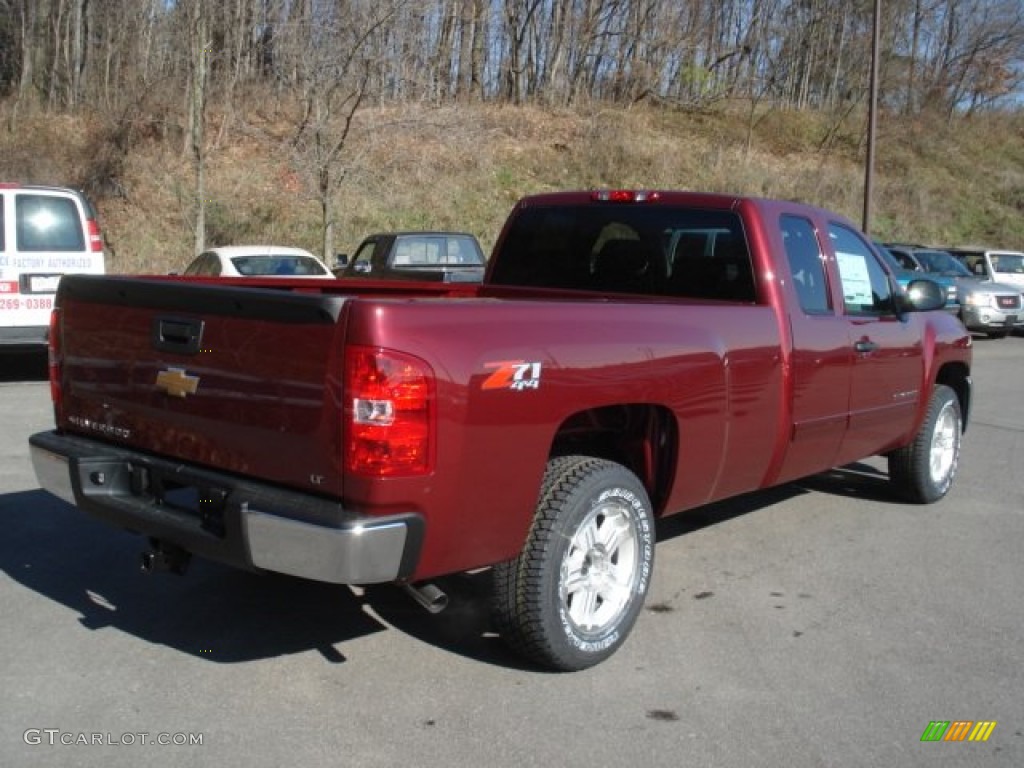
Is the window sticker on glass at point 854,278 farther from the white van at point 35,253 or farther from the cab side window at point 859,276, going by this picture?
the white van at point 35,253


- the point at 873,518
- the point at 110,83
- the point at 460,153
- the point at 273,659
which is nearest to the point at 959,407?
the point at 873,518

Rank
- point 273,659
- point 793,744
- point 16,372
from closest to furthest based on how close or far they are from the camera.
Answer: point 793,744, point 273,659, point 16,372

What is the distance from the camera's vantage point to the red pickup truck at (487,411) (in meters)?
3.38

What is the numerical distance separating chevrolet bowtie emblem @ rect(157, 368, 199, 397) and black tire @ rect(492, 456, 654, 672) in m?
1.30

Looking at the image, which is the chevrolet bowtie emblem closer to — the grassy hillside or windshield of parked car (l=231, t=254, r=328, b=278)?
windshield of parked car (l=231, t=254, r=328, b=278)

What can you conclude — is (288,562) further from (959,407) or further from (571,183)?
(571,183)

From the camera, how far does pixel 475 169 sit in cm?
3172

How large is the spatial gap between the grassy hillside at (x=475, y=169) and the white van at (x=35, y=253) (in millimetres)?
10736

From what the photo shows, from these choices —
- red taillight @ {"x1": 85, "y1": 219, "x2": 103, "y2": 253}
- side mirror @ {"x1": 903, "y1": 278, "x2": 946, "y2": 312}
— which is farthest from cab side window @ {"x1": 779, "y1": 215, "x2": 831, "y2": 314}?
red taillight @ {"x1": 85, "y1": 219, "x2": 103, "y2": 253}

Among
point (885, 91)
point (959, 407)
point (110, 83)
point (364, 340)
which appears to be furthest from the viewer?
point (885, 91)

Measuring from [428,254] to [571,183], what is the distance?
15350 mm

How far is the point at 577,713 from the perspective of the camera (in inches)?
150

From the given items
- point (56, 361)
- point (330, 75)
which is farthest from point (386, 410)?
point (330, 75)

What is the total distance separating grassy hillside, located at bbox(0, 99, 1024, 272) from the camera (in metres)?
27.2
